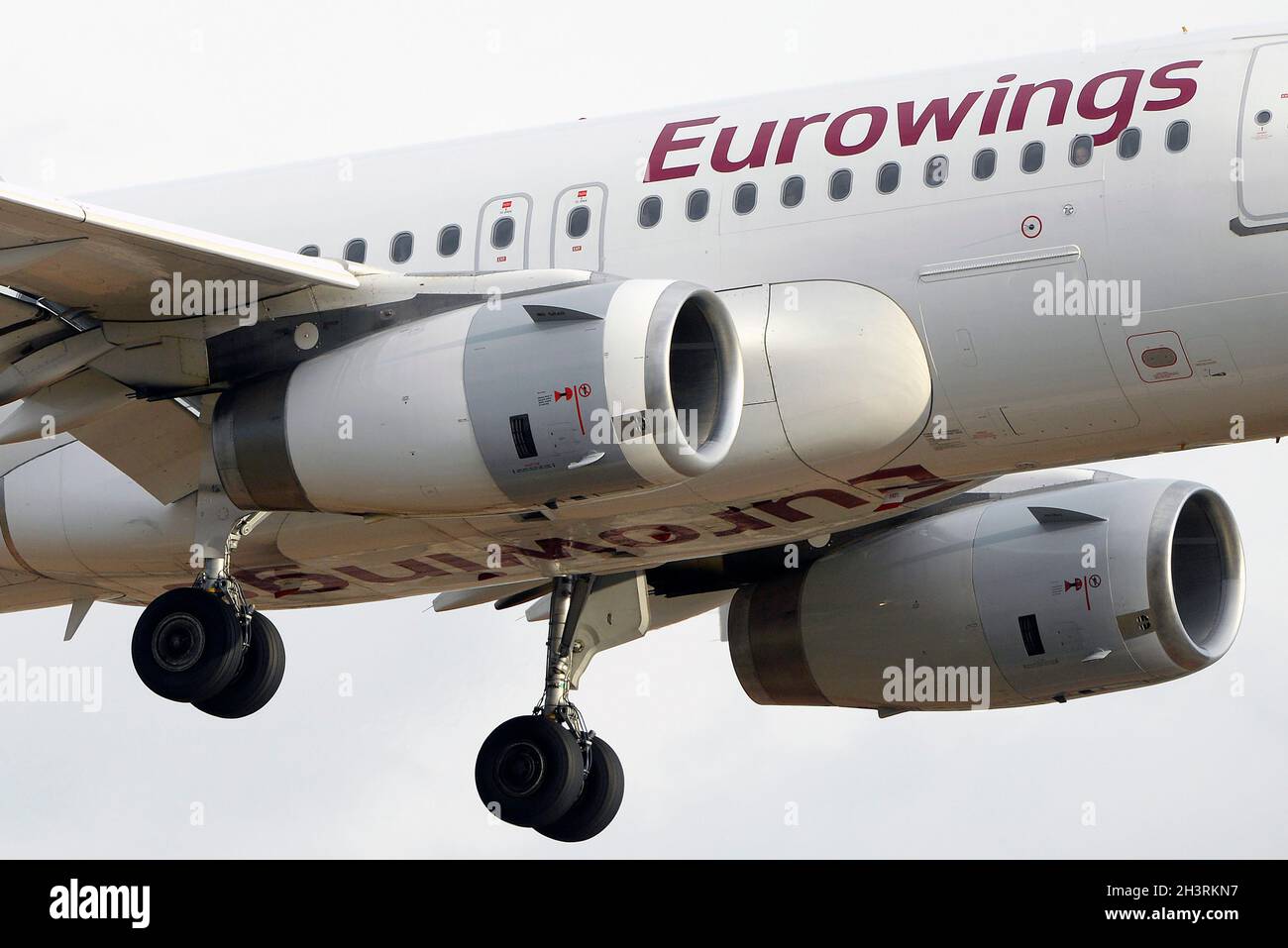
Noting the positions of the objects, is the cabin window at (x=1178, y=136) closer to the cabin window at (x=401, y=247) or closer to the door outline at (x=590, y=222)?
the door outline at (x=590, y=222)

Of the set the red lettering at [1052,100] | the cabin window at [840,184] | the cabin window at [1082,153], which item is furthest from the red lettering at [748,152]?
the cabin window at [1082,153]

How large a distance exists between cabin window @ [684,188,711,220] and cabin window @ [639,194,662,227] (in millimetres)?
242

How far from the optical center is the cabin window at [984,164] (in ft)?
58.3

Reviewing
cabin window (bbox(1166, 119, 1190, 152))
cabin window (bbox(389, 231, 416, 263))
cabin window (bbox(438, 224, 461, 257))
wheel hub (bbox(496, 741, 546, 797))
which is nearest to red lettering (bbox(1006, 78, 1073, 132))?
cabin window (bbox(1166, 119, 1190, 152))

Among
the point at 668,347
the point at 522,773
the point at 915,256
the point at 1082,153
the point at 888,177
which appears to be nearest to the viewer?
the point at 668,347

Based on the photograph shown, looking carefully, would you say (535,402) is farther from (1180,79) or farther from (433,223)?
(1180,79)

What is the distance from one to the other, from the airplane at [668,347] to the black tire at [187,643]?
1.1 inches

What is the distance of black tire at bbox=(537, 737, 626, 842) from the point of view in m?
22.0

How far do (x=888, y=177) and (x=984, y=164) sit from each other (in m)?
0.76

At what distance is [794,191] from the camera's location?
60.3 ft

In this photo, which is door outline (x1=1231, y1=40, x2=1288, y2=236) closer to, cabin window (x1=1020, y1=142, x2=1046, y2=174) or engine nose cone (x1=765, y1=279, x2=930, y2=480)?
cabin window (x1=1020, y1=142, x2=1046, y2=174)

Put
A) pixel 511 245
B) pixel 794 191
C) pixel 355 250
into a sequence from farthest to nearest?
pixel 355 250
pixel 511 245
pixel 794 191

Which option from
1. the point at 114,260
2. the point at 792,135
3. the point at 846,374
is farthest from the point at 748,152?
the point at 114,260

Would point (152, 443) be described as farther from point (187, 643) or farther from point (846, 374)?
point (846, 374)
